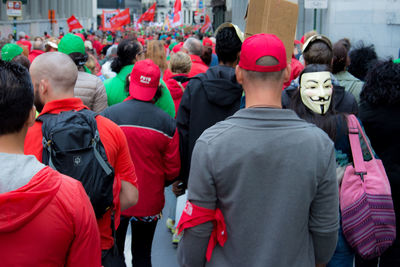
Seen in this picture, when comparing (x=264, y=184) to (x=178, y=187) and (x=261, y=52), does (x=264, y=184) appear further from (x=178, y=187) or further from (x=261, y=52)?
(x=178, y=187)

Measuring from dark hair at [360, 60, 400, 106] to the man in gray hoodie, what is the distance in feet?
5.37

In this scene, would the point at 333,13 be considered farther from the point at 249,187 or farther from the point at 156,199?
the point at 249,187

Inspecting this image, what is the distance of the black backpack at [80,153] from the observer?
249 centimetres

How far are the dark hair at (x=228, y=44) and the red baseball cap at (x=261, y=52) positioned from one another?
1.83 metres

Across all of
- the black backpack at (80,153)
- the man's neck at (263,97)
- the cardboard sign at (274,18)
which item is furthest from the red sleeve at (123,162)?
the cardboard sign at (274,18)

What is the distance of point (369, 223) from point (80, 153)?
1821 mm

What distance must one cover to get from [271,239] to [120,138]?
116 cm

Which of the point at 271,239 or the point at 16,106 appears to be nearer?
the point at 16,106

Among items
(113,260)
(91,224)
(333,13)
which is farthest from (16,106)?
(333,13)

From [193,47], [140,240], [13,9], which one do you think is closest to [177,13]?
[13,9]

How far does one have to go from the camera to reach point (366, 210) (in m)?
3.02

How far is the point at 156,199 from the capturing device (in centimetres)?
405

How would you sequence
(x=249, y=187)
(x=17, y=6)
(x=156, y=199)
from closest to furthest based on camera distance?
(x=249, y=187), (x=156, y=199), (x=17, y=6)

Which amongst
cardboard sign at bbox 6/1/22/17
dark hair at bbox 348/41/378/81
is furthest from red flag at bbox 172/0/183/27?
dark hair at bbox 348/41/378/81
